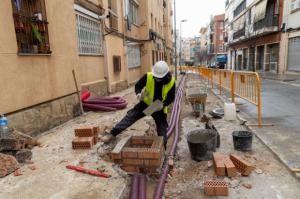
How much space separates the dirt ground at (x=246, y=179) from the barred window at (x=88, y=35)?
5.85 m

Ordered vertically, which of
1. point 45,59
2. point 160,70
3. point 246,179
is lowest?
point 246,179

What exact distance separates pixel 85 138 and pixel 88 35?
5.85 meters

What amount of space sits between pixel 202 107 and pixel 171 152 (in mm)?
3528

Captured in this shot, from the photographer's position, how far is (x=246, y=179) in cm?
354

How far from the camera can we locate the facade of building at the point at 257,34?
69.5 ft

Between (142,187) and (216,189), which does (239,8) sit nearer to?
(216,189)

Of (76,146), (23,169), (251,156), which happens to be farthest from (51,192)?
(251,156)

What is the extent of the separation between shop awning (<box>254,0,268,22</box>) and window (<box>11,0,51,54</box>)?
23.2 meters

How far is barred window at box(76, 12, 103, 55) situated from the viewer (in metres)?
8.52

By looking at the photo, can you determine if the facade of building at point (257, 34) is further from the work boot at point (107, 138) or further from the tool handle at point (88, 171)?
the tool handle at point (88, 171)

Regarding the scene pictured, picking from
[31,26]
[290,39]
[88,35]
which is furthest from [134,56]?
[290,39]

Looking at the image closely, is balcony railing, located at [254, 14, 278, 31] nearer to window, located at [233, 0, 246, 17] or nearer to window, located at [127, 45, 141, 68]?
window, located at [233, 0, 246, 17]

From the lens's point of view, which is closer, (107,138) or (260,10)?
(107,138)

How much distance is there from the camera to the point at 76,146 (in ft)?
14.0
